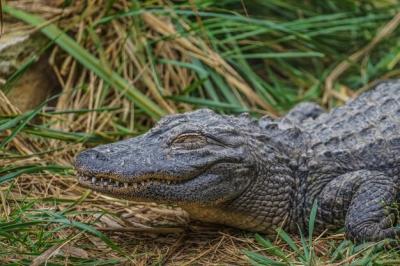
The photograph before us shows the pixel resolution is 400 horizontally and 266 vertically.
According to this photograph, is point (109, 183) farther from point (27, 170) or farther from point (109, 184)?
point (27, 170)

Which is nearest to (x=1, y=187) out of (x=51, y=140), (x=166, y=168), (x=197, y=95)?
(x=51, y=140)

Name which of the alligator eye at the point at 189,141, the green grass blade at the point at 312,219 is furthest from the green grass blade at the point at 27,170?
the green grass blade at the point at 312,219

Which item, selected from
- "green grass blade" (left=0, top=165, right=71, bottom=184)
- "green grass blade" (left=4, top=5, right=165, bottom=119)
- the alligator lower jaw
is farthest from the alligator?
"green grass blade" (left=4, top=5, right=165, bottom=119)

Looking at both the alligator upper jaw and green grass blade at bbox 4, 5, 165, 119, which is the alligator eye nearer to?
the alligator upper jaw

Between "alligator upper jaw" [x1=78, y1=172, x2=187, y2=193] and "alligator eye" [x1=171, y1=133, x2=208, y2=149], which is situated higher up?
"alligator eye" [x1=171, y1=133, x2=208, y2=149]

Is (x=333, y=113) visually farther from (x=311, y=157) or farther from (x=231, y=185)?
(x=231, y=185)

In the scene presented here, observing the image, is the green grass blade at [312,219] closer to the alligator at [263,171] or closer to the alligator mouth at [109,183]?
the alligator at [263,171]
